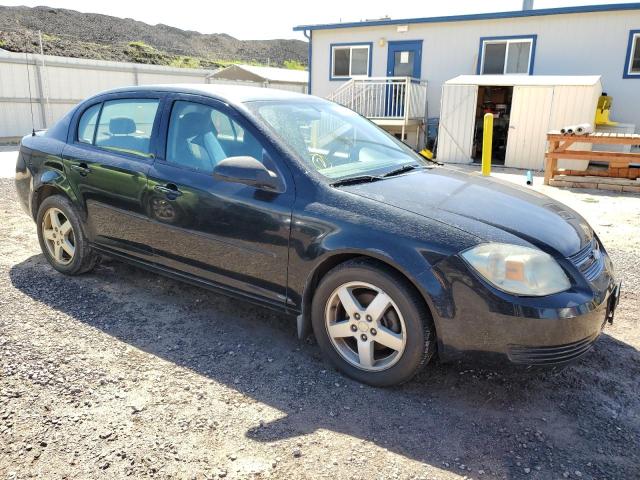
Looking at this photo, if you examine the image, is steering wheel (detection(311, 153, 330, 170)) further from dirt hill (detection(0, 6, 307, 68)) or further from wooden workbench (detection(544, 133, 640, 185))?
dirt hill (detection(0, 6, 307, 68))

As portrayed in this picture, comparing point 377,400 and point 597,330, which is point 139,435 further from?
point 597,330

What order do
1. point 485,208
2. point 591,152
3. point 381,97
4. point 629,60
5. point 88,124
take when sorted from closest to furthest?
point 485,208 → point 88,124 → point 591,152 → point 629,60 → point 381,97

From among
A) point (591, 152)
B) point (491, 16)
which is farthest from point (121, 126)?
point (491, 16)

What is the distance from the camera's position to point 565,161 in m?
11.6

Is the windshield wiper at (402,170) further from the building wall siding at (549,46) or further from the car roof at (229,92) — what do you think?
the building wall siding at (549,46)

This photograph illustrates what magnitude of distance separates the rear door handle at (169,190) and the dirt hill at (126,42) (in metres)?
27.5

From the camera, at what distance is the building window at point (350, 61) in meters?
16.5

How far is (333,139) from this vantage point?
3629 mm

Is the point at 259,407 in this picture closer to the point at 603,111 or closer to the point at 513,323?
the point at 513,323

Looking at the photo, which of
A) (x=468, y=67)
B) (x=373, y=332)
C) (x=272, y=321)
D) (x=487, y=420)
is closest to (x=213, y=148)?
(x=272, y=321)

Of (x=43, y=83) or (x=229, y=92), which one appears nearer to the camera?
(x=229, y=92)

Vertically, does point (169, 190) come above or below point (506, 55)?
below

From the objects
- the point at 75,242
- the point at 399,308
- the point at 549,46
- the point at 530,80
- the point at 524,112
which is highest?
the point at 549,46

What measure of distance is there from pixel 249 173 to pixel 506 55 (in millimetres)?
13534
